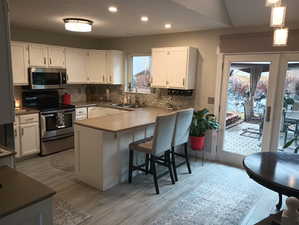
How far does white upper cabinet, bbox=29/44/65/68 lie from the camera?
452 cm

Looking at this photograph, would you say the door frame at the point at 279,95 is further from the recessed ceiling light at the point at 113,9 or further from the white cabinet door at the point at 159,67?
the recessed ceiling light at the point at 113,9

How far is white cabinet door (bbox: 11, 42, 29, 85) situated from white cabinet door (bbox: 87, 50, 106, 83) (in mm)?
1478

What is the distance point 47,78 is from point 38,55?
474 millimetres

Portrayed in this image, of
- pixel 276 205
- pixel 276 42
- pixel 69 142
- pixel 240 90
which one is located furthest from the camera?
pixel 69 142

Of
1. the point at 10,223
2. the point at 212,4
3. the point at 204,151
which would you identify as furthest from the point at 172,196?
the point at 212,4

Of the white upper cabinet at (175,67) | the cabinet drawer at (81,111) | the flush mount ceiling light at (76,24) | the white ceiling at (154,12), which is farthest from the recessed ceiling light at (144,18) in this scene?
the cabinet drawer at (81,111)

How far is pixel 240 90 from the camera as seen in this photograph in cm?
411

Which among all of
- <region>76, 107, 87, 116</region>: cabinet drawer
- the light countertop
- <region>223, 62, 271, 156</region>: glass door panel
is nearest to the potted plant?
<region>223, 62, 271, 156</region>: glass door panel

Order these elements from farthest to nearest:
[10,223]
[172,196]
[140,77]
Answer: [140,77]
[172,196]
[10,223]

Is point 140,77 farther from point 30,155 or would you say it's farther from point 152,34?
point 30,155

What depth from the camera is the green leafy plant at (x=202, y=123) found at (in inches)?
159

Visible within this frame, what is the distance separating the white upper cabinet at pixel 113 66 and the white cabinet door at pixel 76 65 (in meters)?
0.53

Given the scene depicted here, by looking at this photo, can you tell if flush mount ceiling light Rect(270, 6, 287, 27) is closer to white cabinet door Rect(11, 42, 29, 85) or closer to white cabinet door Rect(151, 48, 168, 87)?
white cabinet door Rect(151, 48, 168, 87)

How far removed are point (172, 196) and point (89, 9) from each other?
8.87 feet
